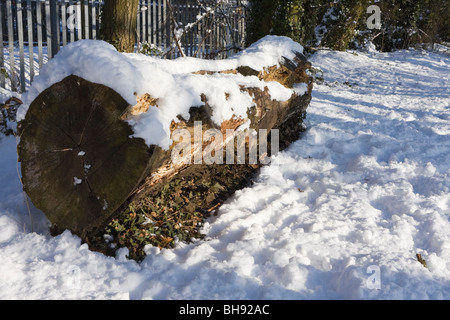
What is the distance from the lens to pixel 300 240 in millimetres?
3098

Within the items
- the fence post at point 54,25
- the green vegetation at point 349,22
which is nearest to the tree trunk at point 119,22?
the fence post at point 54,25

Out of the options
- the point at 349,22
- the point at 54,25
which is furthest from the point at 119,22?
the point at 349,22

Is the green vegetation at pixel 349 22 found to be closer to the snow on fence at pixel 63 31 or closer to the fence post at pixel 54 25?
the snow on fence at pixel 63 31

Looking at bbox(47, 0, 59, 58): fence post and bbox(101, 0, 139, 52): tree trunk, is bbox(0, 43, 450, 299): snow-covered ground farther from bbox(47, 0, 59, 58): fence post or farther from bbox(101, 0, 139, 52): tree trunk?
bbox(47, 0, 59, 58): fence post

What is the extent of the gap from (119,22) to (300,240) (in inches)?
187

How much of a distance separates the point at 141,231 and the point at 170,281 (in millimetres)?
597

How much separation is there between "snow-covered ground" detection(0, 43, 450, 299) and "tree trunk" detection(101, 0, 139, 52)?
2.43 metres

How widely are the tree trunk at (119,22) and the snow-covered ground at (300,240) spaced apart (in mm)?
2430

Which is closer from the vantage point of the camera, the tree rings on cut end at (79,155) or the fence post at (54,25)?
the tree rings on cut end at (79,155)

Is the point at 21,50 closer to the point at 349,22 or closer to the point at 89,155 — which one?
the point at 89,155

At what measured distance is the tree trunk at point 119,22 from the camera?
629 centimetres

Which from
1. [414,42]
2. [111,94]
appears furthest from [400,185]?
[414,42]
